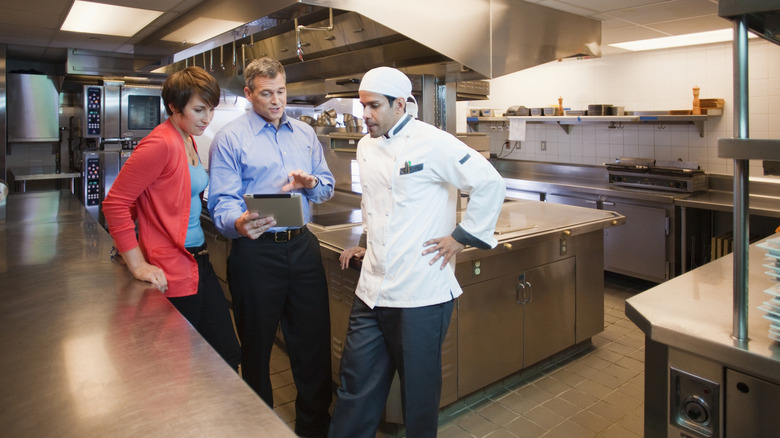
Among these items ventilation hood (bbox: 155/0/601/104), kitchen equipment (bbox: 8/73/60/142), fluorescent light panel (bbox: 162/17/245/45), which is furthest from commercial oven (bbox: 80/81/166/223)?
fluorescent light panel (bbox: 162/17/245/45)

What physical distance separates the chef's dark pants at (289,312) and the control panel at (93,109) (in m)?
4.99

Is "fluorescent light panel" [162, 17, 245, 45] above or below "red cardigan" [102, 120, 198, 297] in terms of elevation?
above

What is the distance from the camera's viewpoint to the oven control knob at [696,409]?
1.45 meters

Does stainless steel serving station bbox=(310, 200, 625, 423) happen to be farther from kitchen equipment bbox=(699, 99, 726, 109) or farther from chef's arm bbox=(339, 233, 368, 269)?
kitchen equipment bbox=(699, 99, 726, 109)

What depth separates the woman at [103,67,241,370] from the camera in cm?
198

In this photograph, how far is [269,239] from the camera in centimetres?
246

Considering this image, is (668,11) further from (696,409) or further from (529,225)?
(696,409)

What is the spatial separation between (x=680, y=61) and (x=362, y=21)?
12.2ft

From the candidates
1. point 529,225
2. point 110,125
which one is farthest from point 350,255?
point 110,125

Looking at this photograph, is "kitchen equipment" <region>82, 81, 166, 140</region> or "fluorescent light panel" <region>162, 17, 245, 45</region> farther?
"kitchen equipment" <region>82, 81, 166, 140</region>

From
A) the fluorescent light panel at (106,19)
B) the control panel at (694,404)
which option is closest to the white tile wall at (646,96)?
the fluorescent light panel at (106,19)

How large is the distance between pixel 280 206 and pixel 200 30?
5.30ft

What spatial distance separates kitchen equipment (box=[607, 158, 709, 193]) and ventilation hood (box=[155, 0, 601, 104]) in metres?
1.56

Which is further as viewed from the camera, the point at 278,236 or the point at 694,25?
the point at 694,25
